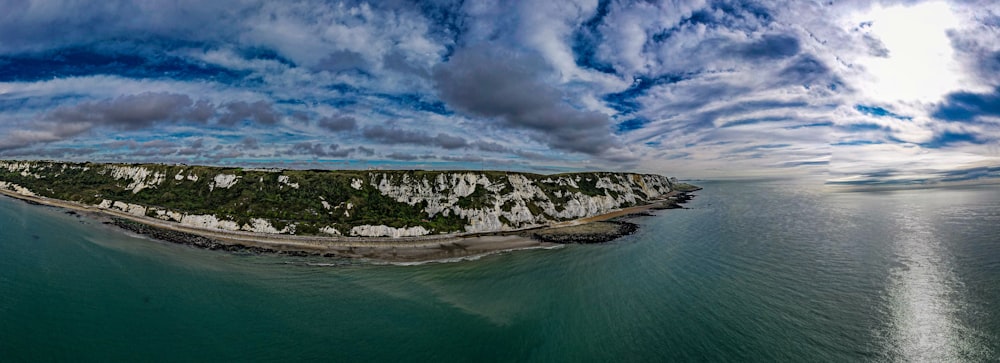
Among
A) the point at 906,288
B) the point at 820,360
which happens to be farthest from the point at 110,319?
the point at 906,288

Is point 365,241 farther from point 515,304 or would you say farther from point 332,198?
point 515,304

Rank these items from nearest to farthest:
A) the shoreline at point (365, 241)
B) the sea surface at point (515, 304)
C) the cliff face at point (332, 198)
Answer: the sea surface at point (515, 304) < the shoreline at point (365, 241) < the cliff face at point (332, 198)

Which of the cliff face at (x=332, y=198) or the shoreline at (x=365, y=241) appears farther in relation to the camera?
the cliff face at (x=332, y=198)

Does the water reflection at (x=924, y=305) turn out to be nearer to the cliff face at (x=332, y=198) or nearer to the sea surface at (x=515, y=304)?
the sea surface at (x=515, y=304)

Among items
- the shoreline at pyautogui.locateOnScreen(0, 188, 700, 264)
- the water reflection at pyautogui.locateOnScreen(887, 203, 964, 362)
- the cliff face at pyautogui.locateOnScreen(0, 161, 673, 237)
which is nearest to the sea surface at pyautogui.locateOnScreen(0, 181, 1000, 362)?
the water reflection at pyautogui.locateOnScreen(887, 203, 964, 362)

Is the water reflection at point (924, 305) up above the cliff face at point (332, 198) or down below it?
below

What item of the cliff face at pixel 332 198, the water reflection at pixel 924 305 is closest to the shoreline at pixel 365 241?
the cliff face at pixel 332 198

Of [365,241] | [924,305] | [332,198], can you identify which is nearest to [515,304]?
[924,305]

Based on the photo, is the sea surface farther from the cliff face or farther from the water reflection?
the cliff face
